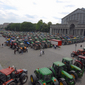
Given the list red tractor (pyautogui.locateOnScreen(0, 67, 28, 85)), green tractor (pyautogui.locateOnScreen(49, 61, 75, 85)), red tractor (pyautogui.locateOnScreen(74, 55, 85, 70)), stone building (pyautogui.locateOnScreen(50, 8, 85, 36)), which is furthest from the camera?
stone building (pyautogui.locateOnScreen(50, 8, 85, 36))

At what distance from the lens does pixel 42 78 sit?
644 cm

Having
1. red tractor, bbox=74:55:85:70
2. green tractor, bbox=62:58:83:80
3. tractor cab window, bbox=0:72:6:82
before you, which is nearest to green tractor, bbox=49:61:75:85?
green tractor, bbox=62:58:83:80

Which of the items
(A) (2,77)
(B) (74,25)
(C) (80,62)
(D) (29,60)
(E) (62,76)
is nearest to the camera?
(A) (2,77)

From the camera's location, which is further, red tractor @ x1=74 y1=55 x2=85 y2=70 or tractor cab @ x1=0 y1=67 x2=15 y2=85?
red tractor @ x1=74 y1=55 x2=85 y2=70

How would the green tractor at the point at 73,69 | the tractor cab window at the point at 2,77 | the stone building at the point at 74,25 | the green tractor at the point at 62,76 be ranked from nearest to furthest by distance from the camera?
1. the tractor cab window at the point at 2,77
2. the green tractor at the point at 62,76
3. the green tractor at the point at 73,69
4. the stone building at the point at 74,25

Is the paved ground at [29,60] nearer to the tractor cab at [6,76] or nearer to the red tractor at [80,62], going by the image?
the red tractor at [80,62]

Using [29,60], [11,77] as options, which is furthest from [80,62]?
[11,77]

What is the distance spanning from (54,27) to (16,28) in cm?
6257

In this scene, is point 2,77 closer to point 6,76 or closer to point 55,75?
point 6,76

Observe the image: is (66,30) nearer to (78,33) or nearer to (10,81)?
(78,33)

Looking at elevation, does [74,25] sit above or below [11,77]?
above

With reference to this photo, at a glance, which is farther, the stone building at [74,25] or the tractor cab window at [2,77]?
the stone building at [74,25]

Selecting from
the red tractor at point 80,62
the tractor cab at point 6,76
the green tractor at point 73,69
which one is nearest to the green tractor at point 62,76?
the green tractor at point 73,69

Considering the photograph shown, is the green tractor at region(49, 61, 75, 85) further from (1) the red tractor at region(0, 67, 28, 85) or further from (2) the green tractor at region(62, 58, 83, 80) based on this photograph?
(1) the red tractor at region(0, 67, 28, 85)
